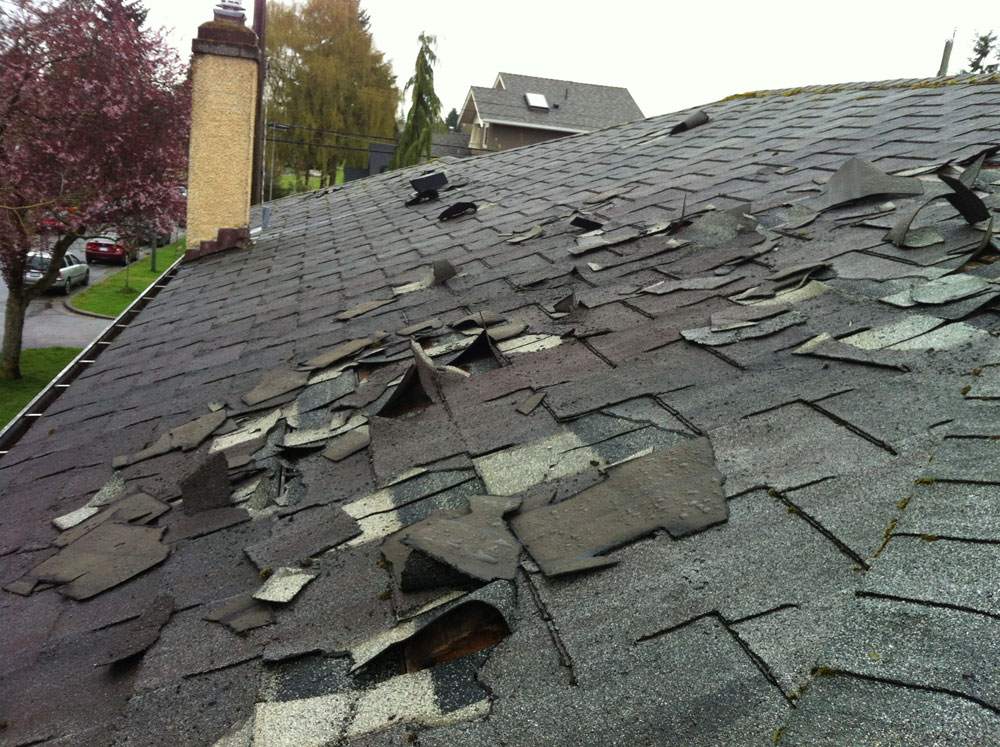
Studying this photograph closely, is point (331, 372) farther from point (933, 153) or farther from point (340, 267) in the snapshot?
point (933, 153)

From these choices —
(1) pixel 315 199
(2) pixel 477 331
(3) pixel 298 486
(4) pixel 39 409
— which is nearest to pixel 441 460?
(3) pixel 298 486

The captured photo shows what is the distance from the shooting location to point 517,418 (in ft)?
8.46

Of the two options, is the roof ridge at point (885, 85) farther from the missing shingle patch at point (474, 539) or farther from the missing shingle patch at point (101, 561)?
the missing shingle patch at point (101, 561)

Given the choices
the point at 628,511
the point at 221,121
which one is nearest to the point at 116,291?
the point at 221,121

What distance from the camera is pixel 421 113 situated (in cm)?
2786

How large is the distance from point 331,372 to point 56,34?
13968 mm

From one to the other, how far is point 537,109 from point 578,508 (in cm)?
3465

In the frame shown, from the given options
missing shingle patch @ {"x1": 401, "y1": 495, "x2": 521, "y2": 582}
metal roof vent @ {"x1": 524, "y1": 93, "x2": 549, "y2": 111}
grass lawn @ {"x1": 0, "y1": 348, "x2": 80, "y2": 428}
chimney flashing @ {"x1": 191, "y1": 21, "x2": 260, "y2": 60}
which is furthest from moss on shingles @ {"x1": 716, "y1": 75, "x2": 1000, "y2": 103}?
metal roof vent @ {"x1": 524, "y1": 93, "x2": 549, "y2": 111}

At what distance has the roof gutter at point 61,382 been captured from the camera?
14.8 ft

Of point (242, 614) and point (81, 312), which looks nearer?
point (242, 614)

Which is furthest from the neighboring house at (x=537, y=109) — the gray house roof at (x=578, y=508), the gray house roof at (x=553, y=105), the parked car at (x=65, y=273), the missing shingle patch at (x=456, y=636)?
the missing shingle patch at (x=456, y=636)

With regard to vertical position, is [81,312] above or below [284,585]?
below

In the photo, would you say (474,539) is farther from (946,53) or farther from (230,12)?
(946,53)

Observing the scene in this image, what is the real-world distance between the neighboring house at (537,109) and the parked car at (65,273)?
17.7 meters
